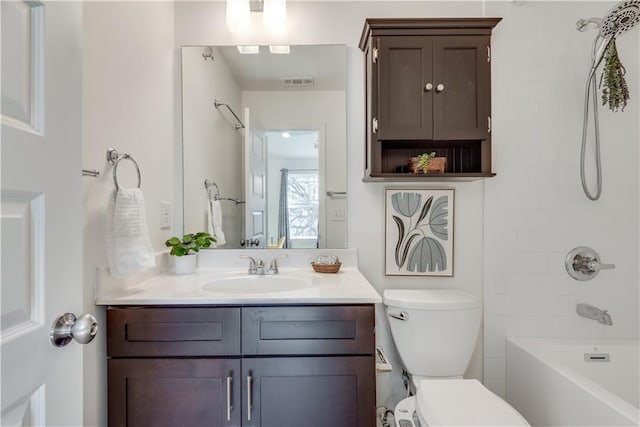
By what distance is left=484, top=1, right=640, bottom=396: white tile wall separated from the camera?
5.64 feet

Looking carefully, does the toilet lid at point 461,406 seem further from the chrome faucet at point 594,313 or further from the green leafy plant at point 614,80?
the green leafy plant at point 614,80

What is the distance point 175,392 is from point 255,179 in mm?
1032

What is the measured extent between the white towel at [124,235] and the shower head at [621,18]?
2.17 m

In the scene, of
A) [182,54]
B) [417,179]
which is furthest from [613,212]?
[182,54]

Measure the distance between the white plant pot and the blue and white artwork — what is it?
1018 millimetres

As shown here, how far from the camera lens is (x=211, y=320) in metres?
1.15

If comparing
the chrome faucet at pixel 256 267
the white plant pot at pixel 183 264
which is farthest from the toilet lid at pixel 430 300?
the white plant pot at pixel 183 264

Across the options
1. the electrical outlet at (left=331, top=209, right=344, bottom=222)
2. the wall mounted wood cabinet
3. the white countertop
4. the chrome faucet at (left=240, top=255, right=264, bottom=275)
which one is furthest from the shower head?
the chrome faucet at (left=240, top=255, right=264, bottom=275)

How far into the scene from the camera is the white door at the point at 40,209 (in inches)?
19.9

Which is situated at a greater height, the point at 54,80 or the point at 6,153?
the point at 54,80

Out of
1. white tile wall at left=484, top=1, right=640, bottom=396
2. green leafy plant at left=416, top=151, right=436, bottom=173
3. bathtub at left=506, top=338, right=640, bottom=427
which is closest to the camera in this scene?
bathtub at left=506, top=338, right=640, bottom=427

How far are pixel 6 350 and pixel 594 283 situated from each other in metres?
2.30

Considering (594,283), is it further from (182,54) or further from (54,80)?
(182,54)

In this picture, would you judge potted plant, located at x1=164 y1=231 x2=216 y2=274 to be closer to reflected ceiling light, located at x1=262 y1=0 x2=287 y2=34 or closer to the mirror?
the mirror
